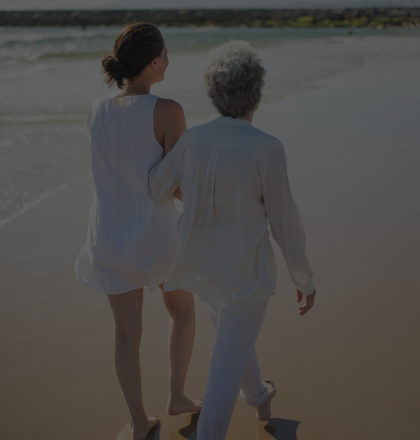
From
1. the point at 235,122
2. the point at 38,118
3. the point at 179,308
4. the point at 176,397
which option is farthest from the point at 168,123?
the point at 38,118

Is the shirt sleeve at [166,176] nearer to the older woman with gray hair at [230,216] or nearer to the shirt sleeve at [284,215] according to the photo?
the older woman with gray hair at [230,216]

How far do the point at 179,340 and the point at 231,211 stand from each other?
0.75 metres

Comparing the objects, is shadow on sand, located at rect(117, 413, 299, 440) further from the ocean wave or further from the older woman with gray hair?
the ocean wave

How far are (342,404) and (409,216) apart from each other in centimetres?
207

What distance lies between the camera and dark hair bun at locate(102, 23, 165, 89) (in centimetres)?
175

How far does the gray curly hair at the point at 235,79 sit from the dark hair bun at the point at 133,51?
0.93ft

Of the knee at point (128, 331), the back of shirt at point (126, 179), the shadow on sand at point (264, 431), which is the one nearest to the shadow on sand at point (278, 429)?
the shadow on sand at point (264, 431)

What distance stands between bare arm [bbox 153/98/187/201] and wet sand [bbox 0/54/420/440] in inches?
46.8

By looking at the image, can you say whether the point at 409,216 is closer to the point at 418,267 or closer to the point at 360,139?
the point at 418,267

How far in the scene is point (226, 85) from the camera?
1553mm

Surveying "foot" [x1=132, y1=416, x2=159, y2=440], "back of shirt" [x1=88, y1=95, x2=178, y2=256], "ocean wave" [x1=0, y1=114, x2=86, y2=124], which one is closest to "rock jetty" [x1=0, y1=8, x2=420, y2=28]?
"ocean wave" [x1=0, y1=114, x2=86, y2=124]

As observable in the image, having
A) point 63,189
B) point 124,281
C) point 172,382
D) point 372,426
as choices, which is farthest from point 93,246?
point 63,189

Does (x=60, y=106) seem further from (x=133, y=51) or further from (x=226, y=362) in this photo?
(x=226, y=362)

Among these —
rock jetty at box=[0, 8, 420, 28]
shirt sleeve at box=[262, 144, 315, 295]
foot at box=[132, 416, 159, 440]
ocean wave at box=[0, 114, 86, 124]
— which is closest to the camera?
shirt sleeve at box=[262, 144, 315, 295]
